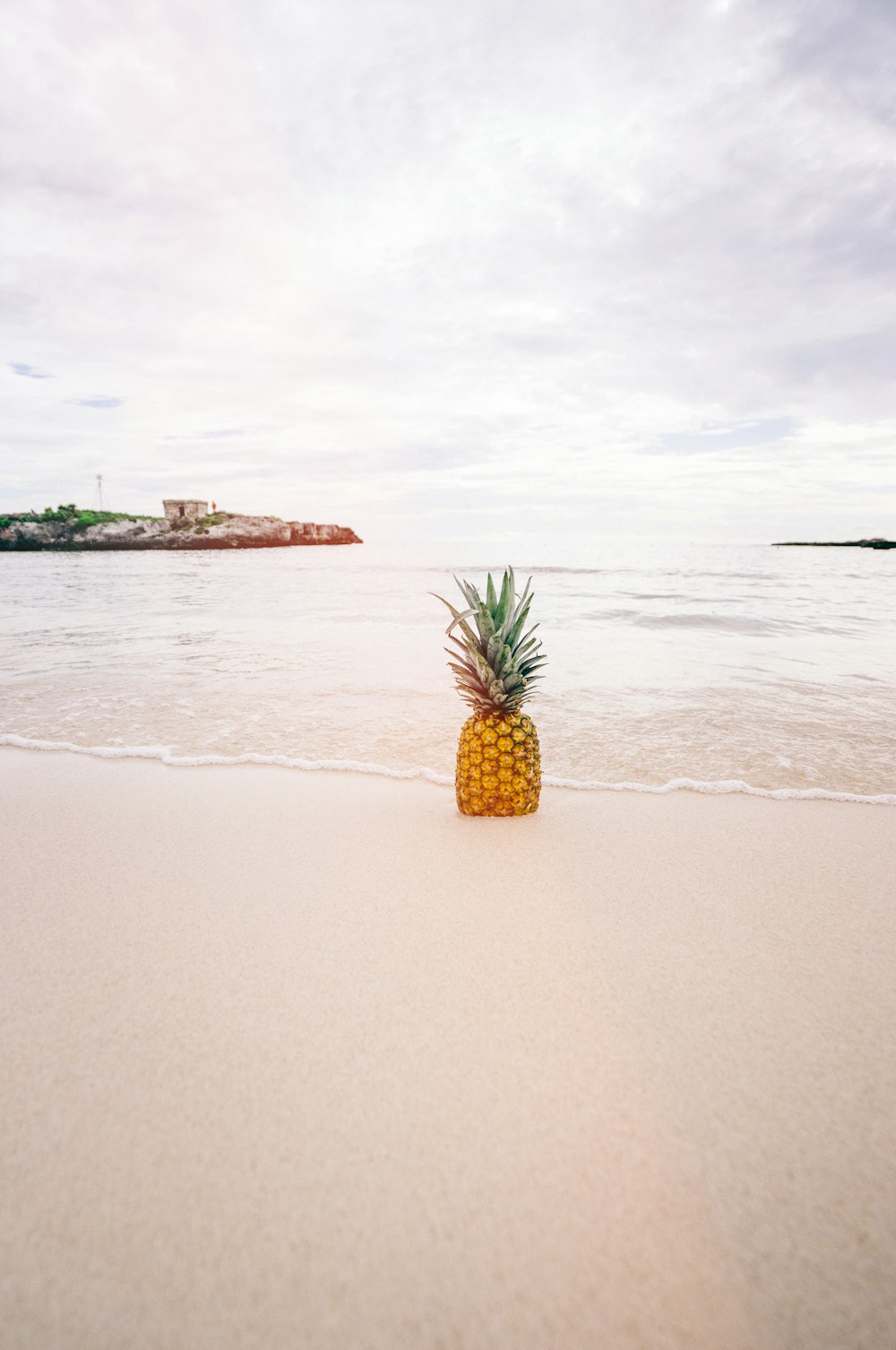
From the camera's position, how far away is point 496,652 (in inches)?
147

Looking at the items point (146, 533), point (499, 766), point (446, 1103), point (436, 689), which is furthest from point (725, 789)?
point (146, 533)

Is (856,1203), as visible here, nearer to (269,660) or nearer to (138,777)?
(138,777)

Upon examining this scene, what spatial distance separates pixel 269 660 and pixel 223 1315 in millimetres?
8474

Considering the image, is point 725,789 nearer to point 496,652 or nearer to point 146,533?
point 496,652

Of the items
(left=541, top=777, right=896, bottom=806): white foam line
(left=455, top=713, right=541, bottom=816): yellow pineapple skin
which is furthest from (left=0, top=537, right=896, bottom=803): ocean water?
(left=455, top=713, right=541, bottom=816): yellow pineapple skin

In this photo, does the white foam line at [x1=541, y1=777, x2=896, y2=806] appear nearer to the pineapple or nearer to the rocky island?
the pineapple

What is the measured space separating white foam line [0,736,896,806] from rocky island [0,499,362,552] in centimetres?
7888

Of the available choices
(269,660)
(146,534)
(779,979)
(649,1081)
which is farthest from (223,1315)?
(146,534)

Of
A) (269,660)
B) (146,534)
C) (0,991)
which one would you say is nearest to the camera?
(0,991)

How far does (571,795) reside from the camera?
14.5 ft

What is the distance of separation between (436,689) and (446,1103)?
6107 millimetres

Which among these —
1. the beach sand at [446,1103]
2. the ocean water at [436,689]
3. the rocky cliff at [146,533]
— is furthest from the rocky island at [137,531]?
the beach sand at [446,1103]

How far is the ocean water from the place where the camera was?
5172 mm

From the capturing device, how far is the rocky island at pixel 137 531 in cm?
7238
